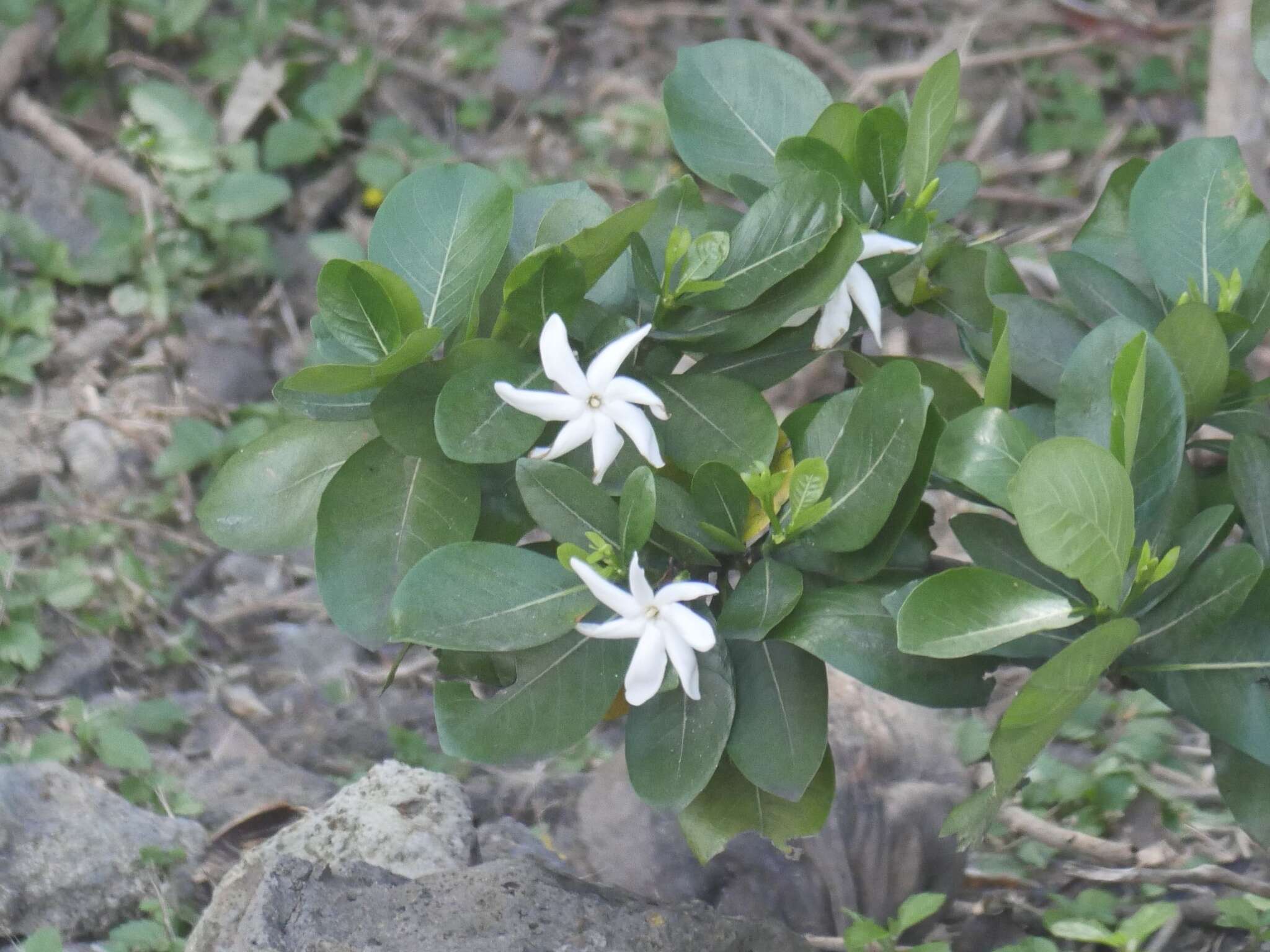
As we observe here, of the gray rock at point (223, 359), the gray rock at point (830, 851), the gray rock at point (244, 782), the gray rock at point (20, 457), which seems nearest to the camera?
the gray rock at point (830, 851)

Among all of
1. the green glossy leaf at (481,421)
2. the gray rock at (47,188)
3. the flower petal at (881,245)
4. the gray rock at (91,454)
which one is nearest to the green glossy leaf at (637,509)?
the green glossy leaf at (481,421)

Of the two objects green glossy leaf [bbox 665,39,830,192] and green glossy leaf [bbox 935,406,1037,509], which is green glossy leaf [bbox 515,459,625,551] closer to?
green glossy leaf [bbox 935,406,1037,509]

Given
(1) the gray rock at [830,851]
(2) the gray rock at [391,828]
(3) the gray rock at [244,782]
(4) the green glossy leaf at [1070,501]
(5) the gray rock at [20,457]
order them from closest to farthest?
(4) the green glossy leaf at [1070,501] < (2) the gray rock at [391,828] < (1) the gray rock at [830,851] < (3) the gray rock at [244,782] < (5) the gray rock at [20,457]

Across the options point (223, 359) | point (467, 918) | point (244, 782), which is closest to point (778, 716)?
point (467, 918)

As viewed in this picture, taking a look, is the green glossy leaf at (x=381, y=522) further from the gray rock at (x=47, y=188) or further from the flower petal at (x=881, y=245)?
the gray rock at (x=47, y=188)

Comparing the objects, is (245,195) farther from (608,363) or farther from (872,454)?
(872,454)
